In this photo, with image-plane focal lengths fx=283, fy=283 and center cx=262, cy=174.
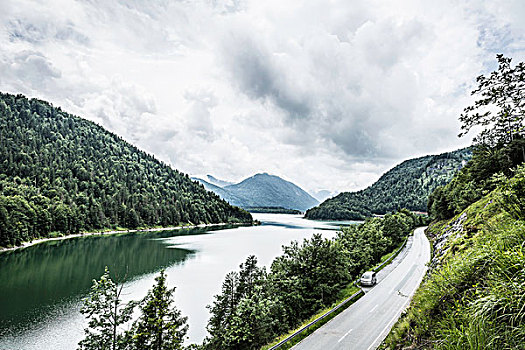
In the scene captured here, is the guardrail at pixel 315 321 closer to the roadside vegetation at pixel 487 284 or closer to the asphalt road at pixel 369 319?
the asphalt road at pixel 369 319

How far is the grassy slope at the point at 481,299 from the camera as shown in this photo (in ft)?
13.0

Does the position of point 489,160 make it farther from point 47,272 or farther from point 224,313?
point 47,272

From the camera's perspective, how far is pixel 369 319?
19.3m

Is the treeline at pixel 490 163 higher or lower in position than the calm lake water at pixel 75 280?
higher

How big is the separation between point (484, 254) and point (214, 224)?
16111 cm

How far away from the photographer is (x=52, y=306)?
27734 mm

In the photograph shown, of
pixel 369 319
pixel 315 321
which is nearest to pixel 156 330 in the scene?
pixel 315 321

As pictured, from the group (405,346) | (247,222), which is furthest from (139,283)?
(247,222)

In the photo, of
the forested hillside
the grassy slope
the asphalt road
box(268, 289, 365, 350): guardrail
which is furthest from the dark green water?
the grassy slope

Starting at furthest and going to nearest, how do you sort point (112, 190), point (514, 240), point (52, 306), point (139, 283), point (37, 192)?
point (112, 190) < point (37, 192) < point (139, 283) < point (52, 306) < point (514, 240)

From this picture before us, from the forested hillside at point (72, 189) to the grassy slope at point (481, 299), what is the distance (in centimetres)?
7853

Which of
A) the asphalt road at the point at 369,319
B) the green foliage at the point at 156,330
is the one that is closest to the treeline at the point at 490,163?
the asphalt road at the point at 369,319

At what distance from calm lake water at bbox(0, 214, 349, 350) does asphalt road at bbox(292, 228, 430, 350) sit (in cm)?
1101

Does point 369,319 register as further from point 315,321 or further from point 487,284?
point 487,284
